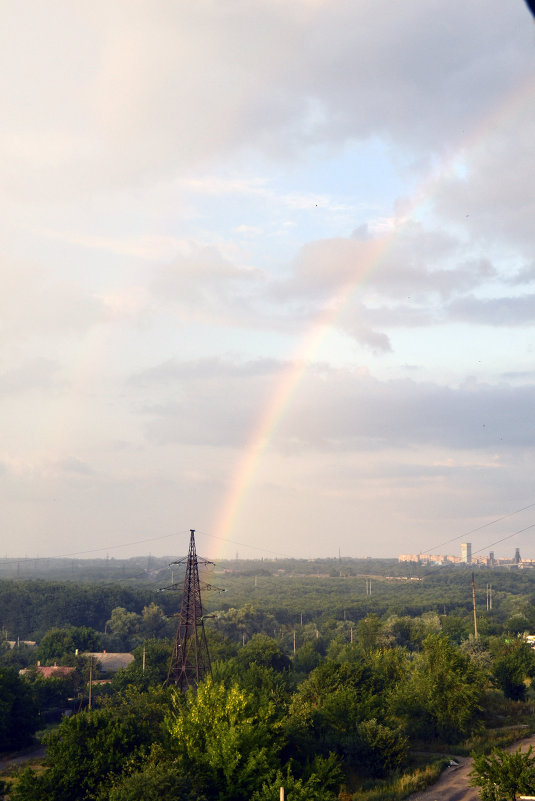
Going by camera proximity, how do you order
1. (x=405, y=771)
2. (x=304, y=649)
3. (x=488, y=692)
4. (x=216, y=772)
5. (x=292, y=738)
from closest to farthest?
(x=216, y=772) → (x=292, y=738) → (x=405, y=771) → (x=488, y=692) → (x=304, y=649)

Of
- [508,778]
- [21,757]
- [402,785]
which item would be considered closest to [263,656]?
[21,757]

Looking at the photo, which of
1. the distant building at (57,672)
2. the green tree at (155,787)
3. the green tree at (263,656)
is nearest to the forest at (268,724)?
the green tree at (155,787)

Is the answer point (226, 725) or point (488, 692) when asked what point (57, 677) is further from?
point (226, 725)

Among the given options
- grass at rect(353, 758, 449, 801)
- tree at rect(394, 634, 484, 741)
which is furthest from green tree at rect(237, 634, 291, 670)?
grass at rect(353, 758, 449, 801)

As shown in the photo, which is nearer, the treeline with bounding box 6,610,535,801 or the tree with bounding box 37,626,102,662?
the treeline with bounding box 6,610,535,801

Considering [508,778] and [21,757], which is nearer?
[508,778]

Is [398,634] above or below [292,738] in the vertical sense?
below

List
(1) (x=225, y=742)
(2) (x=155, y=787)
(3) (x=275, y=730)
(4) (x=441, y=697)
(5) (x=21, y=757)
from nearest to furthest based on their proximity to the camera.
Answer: (2) (x=155, y=787) → (1) (x=225, y=742) → (3) (x=275, y=730) → (5) (x=21, y=757) → (4) (x=441, y=697)

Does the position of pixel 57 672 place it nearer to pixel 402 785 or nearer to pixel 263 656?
pixel 263 656

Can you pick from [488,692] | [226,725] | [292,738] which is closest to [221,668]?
[488,692]

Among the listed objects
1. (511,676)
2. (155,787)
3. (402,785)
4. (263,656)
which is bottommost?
(263,656)

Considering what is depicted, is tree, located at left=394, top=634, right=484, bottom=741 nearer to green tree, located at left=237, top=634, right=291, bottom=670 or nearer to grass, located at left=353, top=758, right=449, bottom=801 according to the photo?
grass, located at left=353, top=758, right=449, bottom=801
